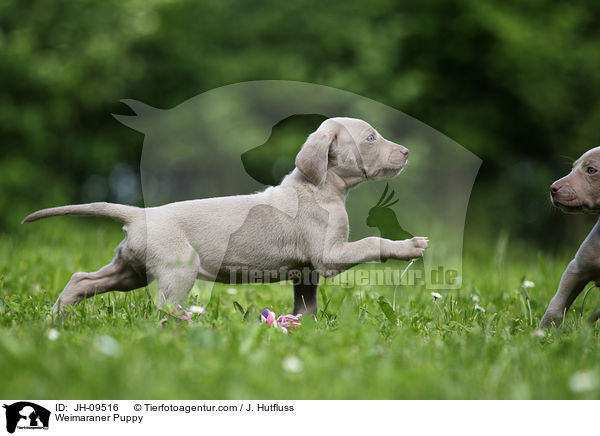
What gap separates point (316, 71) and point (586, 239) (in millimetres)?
9978

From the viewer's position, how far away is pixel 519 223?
13.8 meters

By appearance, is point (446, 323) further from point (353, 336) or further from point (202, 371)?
point (202, 371)

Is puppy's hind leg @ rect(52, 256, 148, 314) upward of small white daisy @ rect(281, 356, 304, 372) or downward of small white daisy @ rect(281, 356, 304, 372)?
upward

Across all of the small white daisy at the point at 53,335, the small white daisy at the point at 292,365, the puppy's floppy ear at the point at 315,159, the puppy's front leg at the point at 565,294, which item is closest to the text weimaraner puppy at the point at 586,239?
the puppy's front leg at the point at 565,294

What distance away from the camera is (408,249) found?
3820 millimetres

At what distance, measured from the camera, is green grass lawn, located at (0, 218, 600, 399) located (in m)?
2.26

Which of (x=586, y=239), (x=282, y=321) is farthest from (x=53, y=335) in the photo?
(x=586, y=239)

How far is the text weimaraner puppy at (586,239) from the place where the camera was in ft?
12.6

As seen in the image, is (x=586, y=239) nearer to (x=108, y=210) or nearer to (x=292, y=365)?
(x=292, y=365)

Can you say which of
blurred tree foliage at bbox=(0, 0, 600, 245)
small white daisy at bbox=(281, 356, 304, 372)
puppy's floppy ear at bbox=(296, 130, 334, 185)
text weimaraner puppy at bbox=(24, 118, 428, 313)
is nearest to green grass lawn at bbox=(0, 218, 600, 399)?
small white daisy at bbox=(281, 356, 304, 372)

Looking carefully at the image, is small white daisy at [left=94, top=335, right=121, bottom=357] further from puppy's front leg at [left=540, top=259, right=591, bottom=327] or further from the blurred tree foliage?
the blurred tree foliage

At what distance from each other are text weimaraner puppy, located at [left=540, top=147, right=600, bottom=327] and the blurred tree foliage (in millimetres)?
8660

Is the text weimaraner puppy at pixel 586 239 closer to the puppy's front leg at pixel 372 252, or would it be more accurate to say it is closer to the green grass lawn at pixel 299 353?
the green grass lawn at pixel 299 353

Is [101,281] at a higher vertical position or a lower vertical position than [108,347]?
higher
